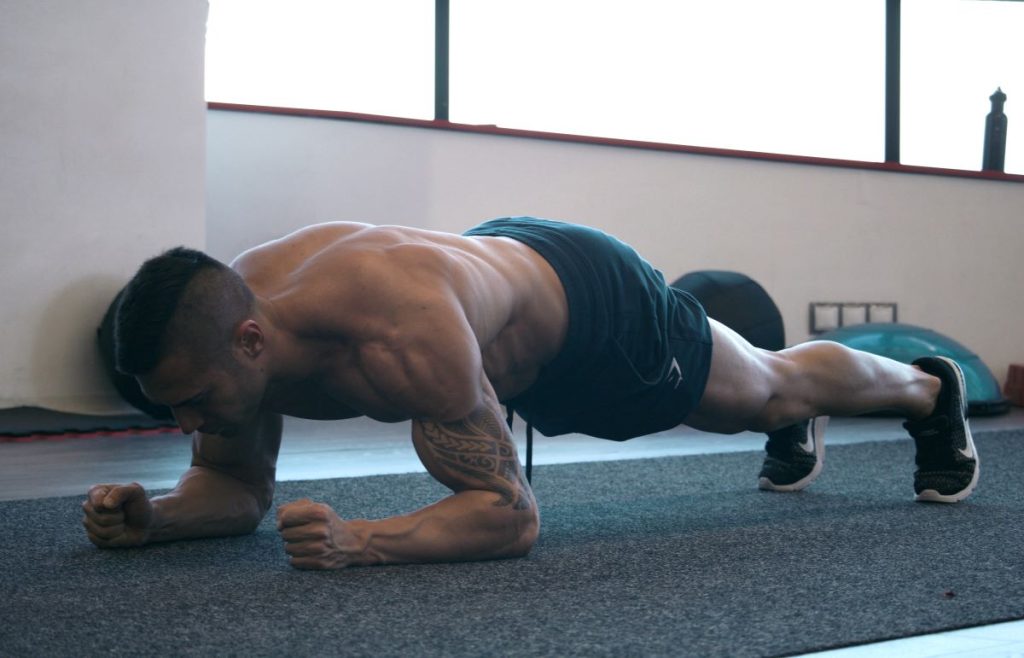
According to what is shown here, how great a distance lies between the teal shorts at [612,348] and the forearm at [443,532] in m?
0.27

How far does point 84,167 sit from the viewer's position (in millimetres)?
3098

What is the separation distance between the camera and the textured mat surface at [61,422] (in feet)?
10.0

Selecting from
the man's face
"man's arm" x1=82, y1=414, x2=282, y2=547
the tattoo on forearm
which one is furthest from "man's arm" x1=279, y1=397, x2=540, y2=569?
"man's arm" x1=82, y1=414, x2=282, y2=547

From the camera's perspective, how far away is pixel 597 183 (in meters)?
3.97

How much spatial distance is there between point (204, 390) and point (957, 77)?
4.31 meters

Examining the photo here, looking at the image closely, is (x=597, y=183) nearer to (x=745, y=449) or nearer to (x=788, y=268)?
(x=788, y=268)

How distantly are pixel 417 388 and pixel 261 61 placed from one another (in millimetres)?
2620

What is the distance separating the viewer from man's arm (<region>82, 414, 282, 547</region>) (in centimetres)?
146

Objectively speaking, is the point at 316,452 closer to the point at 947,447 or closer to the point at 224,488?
the point at 224,488

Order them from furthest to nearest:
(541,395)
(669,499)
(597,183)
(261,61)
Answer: (597,183)
(261,61)
(669,499)
(541,395)

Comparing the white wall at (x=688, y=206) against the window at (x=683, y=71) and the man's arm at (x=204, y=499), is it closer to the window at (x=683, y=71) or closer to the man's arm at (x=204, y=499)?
the window at (x=683, y=71)

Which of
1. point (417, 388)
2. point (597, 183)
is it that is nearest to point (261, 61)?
point (597, 183)

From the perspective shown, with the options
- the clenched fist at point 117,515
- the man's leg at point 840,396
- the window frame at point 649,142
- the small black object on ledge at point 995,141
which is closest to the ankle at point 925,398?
the man's leg at point 840,396

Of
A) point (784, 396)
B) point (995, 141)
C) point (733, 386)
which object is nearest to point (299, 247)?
point (733, 386)
